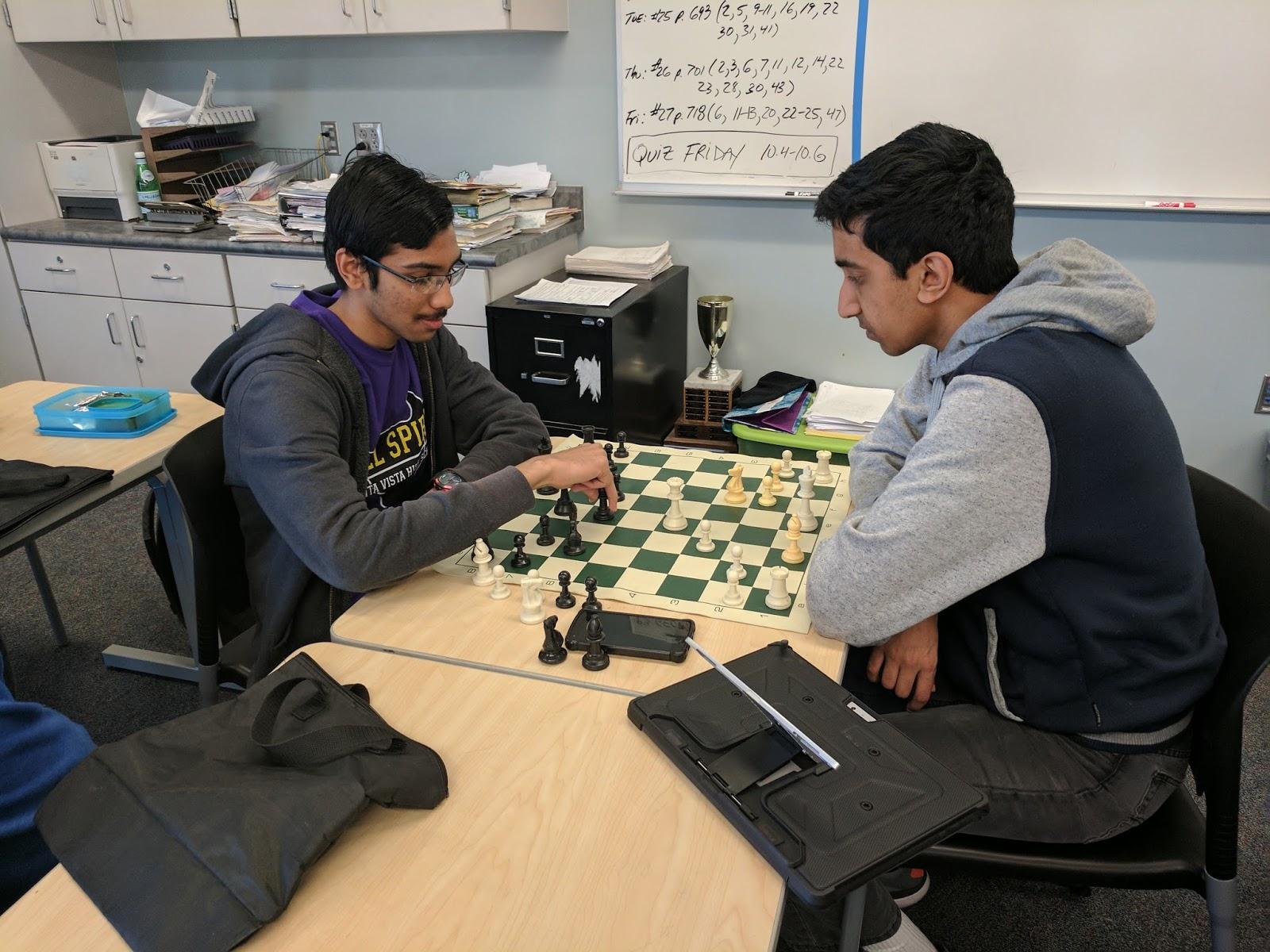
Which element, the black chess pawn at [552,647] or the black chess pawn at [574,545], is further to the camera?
the black chess pawn at [574,545]

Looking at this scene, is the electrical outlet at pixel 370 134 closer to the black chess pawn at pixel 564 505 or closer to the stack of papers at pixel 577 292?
the stack of papers at pixel 577 292

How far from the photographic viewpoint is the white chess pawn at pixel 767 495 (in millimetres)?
1638

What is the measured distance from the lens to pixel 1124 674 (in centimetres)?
124

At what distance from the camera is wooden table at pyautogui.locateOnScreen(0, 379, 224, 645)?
1.74 m

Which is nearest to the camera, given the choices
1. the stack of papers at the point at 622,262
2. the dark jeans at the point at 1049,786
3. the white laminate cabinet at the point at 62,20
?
the dark jeans at the point at 1049,786

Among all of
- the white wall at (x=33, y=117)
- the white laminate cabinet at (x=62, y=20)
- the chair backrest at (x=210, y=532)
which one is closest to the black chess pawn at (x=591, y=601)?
the chair backrest at (x=210, y=532)

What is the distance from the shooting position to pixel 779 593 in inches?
51.7

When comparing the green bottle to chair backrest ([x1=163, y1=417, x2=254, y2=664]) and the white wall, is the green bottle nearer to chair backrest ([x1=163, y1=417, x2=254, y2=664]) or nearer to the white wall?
the white wall

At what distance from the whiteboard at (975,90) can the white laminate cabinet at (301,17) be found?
88 centimetres

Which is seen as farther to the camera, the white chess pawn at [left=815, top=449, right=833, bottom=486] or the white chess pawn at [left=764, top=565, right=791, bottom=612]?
the white chess pawn at [left=815, top=449, right=833, bottom=486]

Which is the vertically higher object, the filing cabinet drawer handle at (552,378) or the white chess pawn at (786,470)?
the white chess pawn at (786,470)

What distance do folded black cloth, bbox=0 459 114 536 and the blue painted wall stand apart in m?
2.02

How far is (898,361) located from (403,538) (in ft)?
7.30

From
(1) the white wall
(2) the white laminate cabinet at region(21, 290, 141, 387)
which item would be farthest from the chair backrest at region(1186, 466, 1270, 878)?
(1) the white wall
